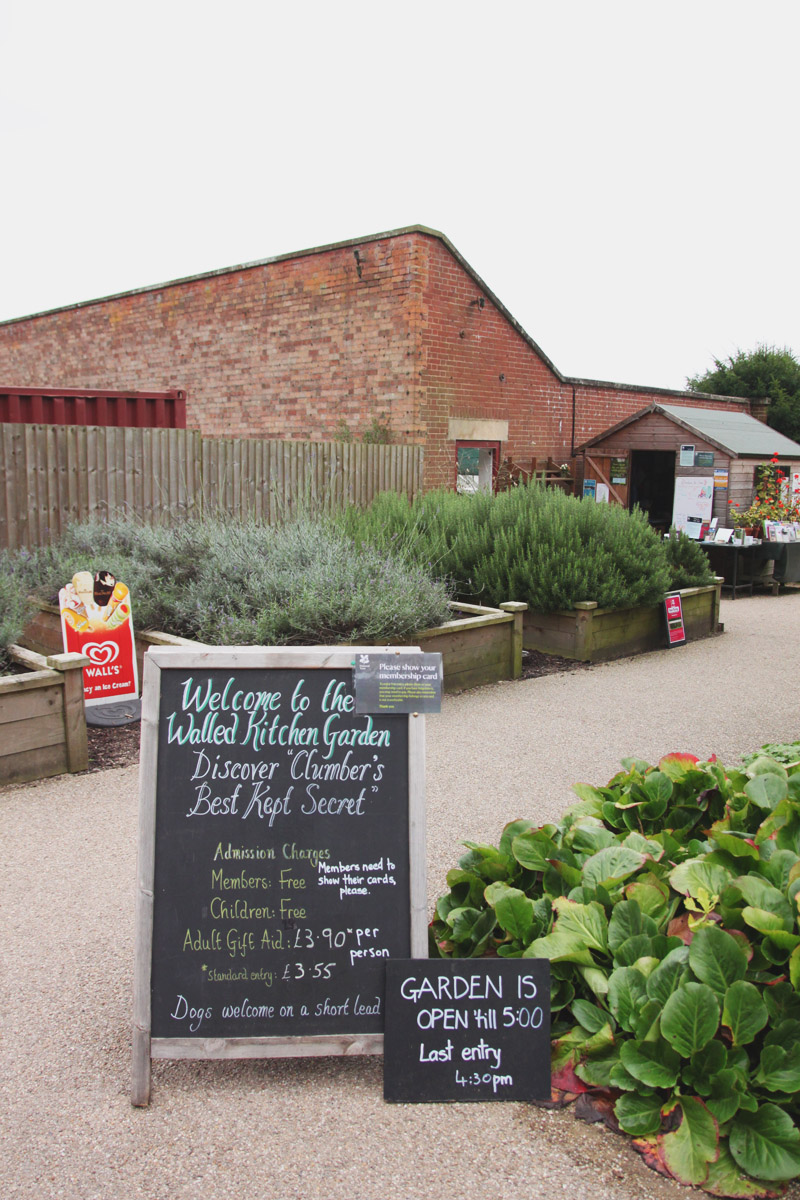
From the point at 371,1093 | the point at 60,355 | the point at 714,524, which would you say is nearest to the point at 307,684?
the point at 371,1093

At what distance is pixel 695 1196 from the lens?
6.74 ft

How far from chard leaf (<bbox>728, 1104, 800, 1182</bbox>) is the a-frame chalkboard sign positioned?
87 centimetres

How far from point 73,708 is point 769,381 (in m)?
29.1

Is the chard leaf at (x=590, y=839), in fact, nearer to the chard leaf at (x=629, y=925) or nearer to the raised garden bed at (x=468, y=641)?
the chard leaf at (x=629, y=925)

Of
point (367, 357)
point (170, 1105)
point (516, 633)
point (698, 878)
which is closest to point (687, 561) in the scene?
point (516, 633)

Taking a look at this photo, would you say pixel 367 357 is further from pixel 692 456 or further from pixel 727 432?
pixel 727 432

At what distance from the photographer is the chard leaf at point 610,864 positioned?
9.02 ft

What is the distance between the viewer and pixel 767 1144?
208 cm

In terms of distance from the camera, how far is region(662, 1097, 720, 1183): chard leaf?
2078 millimetres

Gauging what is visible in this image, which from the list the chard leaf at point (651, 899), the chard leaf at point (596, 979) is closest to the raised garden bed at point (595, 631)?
the chard leaf at point (651, 899)

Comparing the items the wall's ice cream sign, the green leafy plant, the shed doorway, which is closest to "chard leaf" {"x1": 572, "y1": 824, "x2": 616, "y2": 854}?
the wall's ice cream sign

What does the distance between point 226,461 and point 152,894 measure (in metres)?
8.13

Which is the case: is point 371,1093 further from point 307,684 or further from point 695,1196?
point 307,684

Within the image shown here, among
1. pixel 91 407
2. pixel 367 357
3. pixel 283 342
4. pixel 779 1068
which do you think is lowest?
pixel 779 1068
